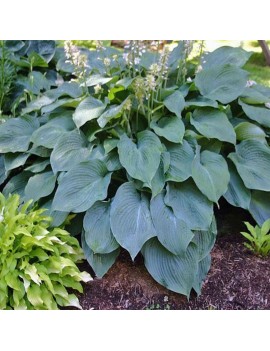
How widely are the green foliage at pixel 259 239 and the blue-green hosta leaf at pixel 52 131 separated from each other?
4.60 feet

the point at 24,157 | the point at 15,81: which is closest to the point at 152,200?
the point at 24,157

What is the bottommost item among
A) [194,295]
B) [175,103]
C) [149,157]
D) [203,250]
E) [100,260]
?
[194,295]

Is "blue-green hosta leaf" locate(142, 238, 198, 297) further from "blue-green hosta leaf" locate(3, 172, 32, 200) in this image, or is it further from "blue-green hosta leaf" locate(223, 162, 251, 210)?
"blue-green hosta leaf" locate(3, 172, 32, 200)

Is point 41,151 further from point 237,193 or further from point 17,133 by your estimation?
point 237,193

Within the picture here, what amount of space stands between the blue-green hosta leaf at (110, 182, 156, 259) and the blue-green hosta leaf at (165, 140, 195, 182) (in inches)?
9.0

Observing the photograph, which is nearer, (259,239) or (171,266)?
(171,266)

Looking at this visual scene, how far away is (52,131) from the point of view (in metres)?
3.41

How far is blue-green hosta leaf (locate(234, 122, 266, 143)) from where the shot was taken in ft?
11.2

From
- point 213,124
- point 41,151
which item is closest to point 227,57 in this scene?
point 213,124

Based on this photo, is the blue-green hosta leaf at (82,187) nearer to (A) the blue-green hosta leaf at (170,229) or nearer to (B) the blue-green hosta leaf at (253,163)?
(A) the blue-green hosta leaf at (170,229)

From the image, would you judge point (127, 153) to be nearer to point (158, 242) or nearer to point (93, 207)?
point (93, 207)

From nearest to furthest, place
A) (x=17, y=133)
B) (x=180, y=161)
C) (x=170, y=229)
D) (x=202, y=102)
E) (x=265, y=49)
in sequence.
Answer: (x=170, y=229) < (x=180, y=161) < (x=202, y=102) < (x=17, y=133) < (x=265, y=49)

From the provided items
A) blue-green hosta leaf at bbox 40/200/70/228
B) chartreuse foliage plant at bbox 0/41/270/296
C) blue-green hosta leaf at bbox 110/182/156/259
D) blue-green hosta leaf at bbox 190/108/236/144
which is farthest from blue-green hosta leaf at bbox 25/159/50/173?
blue-green hosta leaf at bbox 190/108/236/144

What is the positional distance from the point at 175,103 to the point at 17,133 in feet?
3.97
